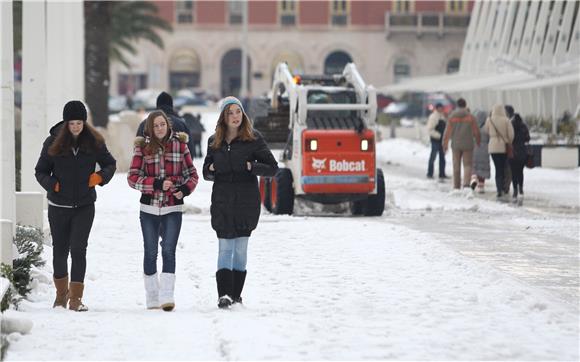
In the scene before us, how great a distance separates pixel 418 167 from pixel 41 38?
2219 centimetres

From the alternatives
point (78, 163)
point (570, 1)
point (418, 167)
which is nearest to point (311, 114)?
point (78, 163)

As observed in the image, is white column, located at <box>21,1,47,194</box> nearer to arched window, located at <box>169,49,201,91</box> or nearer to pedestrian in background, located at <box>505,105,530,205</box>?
pedestrian in background, located at <box>505,105,530,205</box>

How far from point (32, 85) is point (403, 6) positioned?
3150 inches

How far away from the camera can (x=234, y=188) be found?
10.3m

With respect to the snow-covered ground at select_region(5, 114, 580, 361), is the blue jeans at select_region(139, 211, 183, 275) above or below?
above

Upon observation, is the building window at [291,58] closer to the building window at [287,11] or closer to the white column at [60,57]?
the building window at [287,11]

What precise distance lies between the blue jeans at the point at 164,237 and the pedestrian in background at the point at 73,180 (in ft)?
1.48

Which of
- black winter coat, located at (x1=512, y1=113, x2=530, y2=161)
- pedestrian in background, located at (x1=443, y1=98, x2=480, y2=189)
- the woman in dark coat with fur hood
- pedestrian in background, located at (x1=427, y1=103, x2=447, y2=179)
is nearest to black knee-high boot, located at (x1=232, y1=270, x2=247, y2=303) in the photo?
the woman in dark coat with fur hood

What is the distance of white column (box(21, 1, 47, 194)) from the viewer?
47.5 ft

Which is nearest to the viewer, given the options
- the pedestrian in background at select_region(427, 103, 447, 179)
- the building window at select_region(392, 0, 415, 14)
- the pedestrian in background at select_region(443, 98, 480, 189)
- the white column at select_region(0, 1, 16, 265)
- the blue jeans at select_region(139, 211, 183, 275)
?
the blue jeans at select_region(139, 211, 183, 275)

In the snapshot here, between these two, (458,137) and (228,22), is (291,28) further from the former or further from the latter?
(458,137)

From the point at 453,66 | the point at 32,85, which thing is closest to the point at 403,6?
the point at 453,66

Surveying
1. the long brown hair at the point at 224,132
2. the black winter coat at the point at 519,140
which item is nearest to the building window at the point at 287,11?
the black winter coat at the point at 519,140

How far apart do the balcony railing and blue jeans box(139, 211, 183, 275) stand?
83.3m
